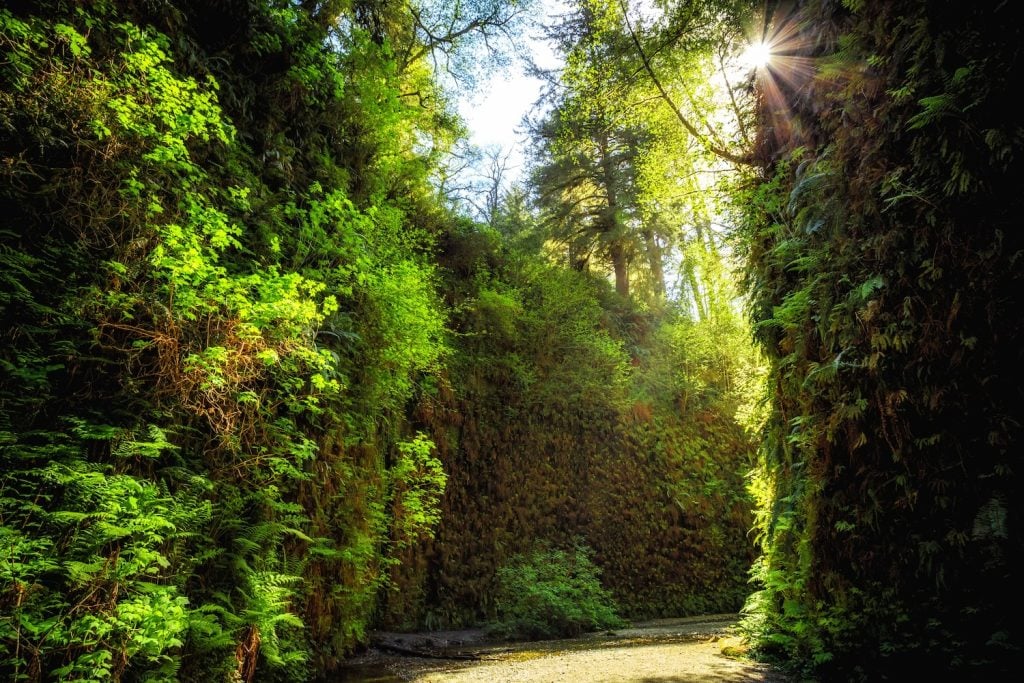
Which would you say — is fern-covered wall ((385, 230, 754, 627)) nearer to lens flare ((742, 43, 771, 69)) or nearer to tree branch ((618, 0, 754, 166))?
tree branch ((618, 0, 754, 166))

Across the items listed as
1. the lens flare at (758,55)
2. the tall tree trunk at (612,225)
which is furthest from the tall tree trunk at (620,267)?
the lens flare at (758,55)

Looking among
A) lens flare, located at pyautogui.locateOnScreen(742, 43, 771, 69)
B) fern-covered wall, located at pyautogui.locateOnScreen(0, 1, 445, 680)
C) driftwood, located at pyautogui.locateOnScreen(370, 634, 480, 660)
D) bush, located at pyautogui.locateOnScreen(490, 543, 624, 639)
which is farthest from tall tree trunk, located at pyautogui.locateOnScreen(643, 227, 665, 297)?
driftwood, located at pyautogui.locateOnScreen(370, 634, 480, 660)

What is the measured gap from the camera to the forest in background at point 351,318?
360cm

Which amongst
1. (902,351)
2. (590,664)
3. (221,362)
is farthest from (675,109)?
(590,664)

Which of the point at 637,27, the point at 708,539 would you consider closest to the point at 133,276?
the point at 637,27

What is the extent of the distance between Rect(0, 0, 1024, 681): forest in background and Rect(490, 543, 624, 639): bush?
0.30 meters

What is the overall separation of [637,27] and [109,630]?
414 inches

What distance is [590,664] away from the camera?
6078 mm

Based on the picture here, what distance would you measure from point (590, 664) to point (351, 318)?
5849mm

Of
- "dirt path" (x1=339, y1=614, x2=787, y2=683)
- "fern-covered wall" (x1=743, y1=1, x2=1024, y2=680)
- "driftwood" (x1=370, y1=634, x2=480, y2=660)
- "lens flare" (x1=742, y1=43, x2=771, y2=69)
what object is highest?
"lens flare" (x1=742, y1=43, x2=771, y2=69)

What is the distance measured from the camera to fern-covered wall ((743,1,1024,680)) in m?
3.55

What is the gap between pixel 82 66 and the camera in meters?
4.55

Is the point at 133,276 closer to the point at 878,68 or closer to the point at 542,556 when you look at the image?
the point at 878,68

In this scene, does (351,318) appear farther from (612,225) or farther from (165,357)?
(612,225)
